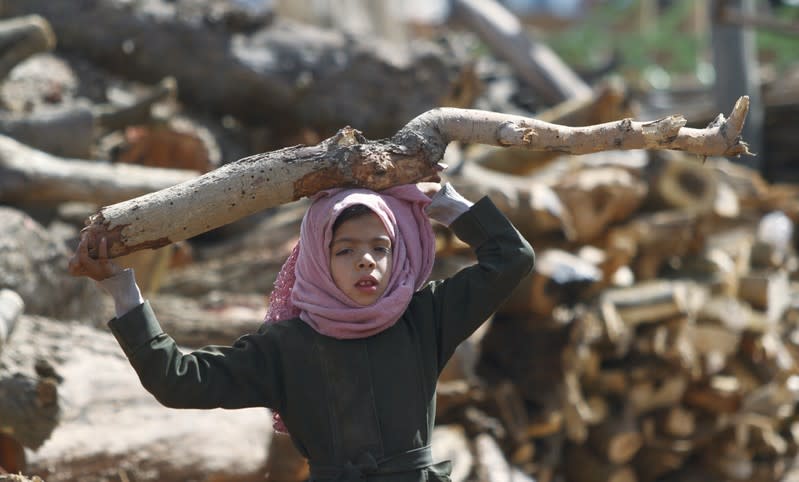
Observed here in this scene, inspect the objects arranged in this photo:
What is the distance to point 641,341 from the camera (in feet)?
23.8

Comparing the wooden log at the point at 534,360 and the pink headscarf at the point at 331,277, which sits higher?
the wooden log at the point at 534,360

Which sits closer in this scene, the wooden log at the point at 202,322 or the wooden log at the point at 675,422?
the wooden log at the point at 202,322

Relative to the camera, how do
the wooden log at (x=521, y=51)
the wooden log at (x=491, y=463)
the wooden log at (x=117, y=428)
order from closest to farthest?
the wooden log at (x=117, y=428) → the wooden log at (x=491, y=463) → the wooden log at (x=521, y=51)

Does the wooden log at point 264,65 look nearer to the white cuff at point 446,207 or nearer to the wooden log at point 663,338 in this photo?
the wooden log at point 663,338

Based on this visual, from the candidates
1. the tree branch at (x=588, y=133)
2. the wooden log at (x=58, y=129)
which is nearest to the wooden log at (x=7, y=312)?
the tree branch at (x=588, y=133)

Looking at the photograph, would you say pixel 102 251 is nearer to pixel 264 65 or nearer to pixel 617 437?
pixel 617 437

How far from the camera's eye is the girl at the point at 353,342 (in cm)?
288

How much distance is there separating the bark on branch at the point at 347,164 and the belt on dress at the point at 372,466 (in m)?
0.69

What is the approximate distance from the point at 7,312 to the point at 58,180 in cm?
186

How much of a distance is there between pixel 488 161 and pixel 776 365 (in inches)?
95.1

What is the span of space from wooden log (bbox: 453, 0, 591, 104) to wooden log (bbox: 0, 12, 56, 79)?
6.37m

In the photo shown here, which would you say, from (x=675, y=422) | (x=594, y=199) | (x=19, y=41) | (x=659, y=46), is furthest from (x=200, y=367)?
(x=659, y=46)

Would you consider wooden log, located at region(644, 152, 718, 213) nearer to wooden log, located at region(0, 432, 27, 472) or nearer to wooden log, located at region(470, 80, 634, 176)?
wooden log, located at region(470, 80, 634, 176)

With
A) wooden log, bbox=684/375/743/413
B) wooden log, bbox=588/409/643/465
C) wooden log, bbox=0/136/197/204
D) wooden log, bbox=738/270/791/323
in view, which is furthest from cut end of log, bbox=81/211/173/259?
wooden log, bbox=738/270/791/323
